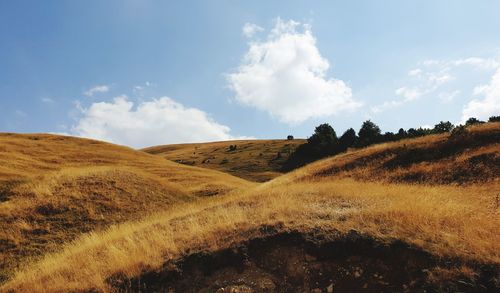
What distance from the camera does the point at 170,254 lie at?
9.54m

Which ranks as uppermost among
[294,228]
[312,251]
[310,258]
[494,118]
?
[494,118]

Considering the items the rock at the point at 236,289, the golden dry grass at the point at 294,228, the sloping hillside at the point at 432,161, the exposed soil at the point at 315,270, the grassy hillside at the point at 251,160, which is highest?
the grassy hillside at the point at 251,160

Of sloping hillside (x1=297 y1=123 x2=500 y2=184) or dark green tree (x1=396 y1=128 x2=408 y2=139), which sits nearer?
sloping hillside (x1=297 y1=123 x2=500 y2=184)

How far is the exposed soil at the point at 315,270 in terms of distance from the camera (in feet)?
22.9

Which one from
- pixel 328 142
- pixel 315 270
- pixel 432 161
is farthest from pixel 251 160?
pixel 315 270

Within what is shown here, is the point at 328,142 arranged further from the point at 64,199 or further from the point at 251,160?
the point at 64,199

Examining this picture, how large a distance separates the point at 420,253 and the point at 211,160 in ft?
217

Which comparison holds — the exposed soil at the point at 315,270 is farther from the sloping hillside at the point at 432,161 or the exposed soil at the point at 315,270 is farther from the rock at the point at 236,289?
the sloping hillside at the point at 432,161

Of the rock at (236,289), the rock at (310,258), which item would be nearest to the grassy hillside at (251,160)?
the rock at (310,258)

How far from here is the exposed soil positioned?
6.98 m

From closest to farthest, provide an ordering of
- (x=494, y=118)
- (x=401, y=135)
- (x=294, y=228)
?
(x=294, y=228), (x=494, y=118), (x=401, y=135)

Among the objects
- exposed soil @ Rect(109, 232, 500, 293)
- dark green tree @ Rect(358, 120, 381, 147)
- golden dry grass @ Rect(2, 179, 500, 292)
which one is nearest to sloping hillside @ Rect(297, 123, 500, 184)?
golden dry grass @ Rect(2, 179, 500, 292)

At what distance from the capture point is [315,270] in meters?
8.07

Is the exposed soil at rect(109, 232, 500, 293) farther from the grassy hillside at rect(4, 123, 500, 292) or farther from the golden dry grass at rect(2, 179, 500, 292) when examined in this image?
the golden dry grass at rect(2, 179, 500, 292)
